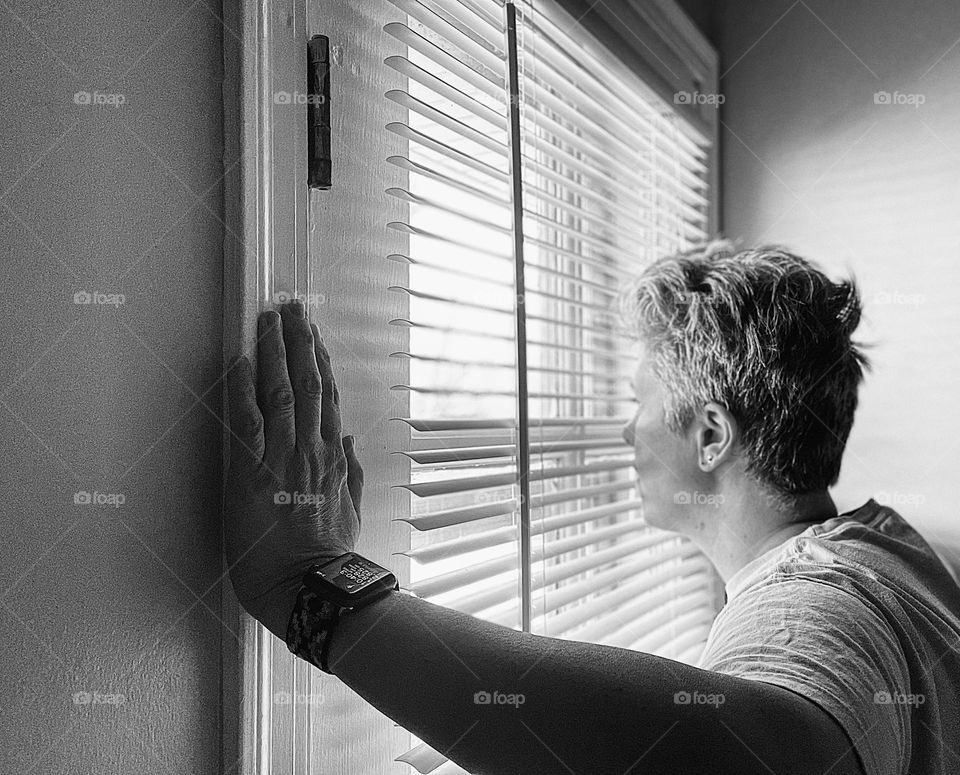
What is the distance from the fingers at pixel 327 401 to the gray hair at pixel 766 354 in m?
0.57

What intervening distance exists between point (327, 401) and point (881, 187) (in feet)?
4.35

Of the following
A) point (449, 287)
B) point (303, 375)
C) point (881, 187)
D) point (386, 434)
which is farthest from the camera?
point (881, 187)

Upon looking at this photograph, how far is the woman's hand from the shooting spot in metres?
0.71

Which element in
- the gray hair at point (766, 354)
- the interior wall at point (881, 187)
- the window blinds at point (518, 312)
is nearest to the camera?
the window blinds at point (518, 312)

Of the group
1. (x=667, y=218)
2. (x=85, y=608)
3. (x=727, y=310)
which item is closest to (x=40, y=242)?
(x=85, y=608)

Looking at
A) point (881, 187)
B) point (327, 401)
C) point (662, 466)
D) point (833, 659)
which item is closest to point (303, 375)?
point (327, 401)

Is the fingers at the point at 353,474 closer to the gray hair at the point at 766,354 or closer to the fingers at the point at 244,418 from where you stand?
the fingers at the point at 244,418

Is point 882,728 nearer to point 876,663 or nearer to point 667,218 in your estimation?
point 876,663

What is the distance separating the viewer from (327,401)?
76 cm

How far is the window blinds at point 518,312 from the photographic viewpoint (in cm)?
95

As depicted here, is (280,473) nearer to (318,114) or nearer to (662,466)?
(318,114)

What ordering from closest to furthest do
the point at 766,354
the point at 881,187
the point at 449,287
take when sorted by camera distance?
1. the point at 449,287
2. the point at 766,354
3. the point at 881,187

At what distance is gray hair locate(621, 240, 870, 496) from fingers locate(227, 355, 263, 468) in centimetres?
65

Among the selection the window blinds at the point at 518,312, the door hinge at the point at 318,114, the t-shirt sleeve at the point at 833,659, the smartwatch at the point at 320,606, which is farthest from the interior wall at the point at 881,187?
the smartwatch at the point at 320,606
